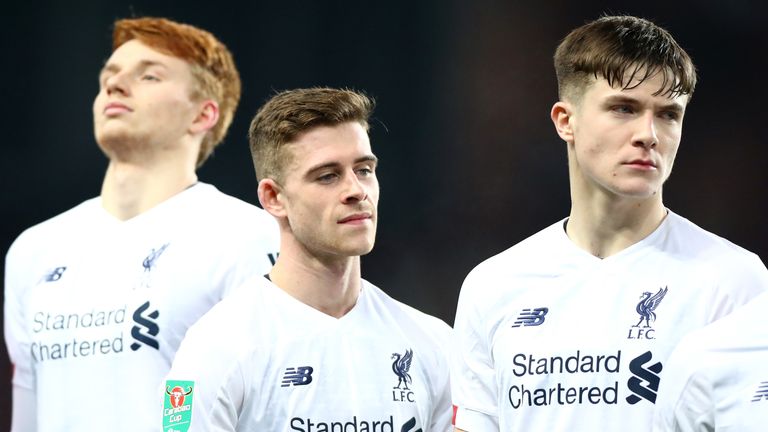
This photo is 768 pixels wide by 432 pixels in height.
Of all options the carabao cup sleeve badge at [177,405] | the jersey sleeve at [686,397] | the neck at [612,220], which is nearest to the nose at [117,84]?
the carabao cup sleeve badge at [177,405]

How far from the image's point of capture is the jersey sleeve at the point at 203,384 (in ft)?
12.7

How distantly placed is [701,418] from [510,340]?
0.66 metres

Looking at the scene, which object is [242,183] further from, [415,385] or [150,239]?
[415,385]

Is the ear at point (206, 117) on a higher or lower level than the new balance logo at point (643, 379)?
higher

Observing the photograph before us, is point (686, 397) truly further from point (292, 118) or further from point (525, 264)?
point (292, 118)

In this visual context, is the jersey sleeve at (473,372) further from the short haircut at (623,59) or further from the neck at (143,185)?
the neck at (143,185)

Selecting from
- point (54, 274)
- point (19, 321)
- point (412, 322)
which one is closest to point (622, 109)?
point (412, 322)

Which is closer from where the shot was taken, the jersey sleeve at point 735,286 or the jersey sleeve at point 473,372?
the jersey sleeve at point 735,286

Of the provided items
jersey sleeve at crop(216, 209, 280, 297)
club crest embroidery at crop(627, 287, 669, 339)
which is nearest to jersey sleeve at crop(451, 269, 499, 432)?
club crest embroidery at crop(627, 287, 669, 339)

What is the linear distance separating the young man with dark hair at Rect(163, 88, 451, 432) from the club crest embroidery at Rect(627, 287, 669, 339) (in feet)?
2.48

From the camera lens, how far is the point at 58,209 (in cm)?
793

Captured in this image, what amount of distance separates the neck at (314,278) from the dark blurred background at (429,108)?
3126 mm

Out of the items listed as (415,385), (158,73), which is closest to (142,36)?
(158,73)

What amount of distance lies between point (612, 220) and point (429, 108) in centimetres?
399
